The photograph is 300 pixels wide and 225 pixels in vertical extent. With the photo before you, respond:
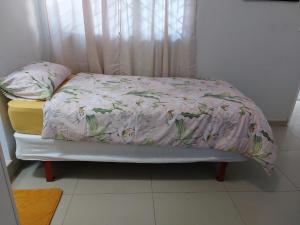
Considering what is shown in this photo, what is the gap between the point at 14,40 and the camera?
1939mm

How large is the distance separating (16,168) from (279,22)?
293 centimetres

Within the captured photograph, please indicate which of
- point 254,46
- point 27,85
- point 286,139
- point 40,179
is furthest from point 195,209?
point 254,46

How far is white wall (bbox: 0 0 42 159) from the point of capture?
1781 millimetres

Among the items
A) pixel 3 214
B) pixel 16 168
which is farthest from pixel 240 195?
pixel 16 168

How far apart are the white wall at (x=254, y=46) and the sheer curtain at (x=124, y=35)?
214 millimetres

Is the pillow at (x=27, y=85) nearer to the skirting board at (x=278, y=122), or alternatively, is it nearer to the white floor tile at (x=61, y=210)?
the white floor tile at (x=61, y=210)

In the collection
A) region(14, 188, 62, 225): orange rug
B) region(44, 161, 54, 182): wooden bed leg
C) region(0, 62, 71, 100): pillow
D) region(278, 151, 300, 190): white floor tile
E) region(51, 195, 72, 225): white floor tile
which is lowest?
region(278, 151, 300, 190): white floor tile

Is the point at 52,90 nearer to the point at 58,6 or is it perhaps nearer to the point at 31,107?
the point at 31,107

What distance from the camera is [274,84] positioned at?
2779 mm

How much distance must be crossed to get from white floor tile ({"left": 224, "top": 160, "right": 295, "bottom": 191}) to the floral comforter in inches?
10.8

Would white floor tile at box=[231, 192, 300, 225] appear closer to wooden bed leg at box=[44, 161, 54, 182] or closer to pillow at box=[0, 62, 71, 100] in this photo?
wooden bed leg at box=[44, 161, 54, 182]

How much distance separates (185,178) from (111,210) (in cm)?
67

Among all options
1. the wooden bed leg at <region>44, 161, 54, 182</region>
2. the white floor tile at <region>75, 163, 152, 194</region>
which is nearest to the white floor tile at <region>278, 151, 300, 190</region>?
the white floor tile at <region>75, 163, 152, 194</region>

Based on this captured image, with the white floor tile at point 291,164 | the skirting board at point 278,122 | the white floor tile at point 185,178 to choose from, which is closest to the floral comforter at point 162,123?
the white floor tile at point 185,178
